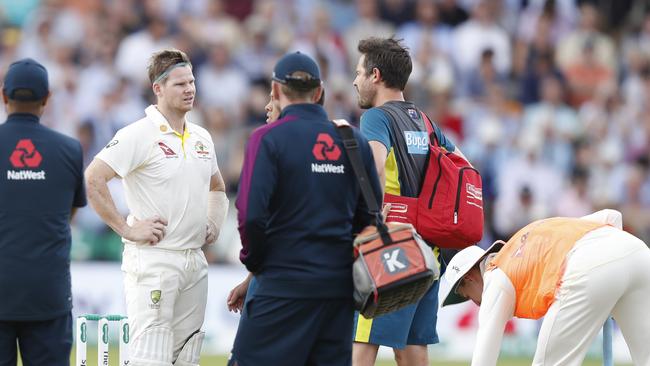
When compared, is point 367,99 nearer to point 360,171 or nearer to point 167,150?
point 167,150

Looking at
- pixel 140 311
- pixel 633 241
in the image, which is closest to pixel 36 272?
pixel 140 311

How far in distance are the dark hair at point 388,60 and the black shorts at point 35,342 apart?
2658 mm

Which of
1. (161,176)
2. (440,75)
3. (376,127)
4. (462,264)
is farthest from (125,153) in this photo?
(440,75)

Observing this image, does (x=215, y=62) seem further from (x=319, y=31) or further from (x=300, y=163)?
(x=300, y=163)

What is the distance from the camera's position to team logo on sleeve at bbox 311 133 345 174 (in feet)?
20.8

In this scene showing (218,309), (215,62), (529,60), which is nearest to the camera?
(218,309)

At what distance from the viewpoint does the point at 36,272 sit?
266 inches

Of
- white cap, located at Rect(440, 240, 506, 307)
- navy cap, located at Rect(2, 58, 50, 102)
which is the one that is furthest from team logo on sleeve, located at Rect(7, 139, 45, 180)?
white cap, located at Rect(440, 240, 506, 307)

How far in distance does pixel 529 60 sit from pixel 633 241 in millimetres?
11508

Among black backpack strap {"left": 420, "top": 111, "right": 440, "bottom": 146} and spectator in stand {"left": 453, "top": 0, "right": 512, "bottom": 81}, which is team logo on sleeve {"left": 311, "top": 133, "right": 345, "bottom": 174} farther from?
spectator in stand {"left": 453, "top": 0, "right": 512, "bottom": 81}

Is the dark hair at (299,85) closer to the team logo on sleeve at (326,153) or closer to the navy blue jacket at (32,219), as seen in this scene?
the team logo on sleeve at (326,153)

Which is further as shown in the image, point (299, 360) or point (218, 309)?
point (218, 309)

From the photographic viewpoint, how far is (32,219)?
6.74m

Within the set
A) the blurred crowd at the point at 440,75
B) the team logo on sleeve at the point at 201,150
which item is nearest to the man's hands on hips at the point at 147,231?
the team logo on sleeve at the point at 201,150
